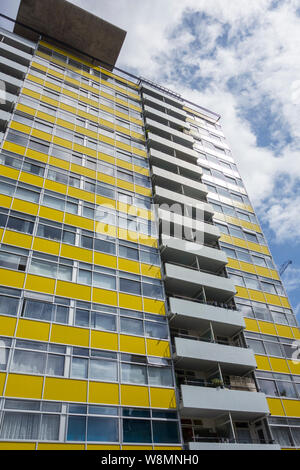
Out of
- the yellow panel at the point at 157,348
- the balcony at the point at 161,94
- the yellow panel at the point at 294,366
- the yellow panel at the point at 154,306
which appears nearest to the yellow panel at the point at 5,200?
the yellow panel at the point at 154,306

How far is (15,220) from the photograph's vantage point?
20938 mm

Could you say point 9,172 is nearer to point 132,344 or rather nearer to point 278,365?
point 132,344

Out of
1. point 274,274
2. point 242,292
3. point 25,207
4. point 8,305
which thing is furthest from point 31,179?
point 274,274

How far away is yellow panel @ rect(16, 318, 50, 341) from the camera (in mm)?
17141

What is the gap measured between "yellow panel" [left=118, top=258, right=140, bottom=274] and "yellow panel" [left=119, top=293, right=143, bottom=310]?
1940 mm

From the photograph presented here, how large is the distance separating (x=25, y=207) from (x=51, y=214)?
1.68 metres

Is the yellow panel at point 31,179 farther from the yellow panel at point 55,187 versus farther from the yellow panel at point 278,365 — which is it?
the yellow panel at point 278,365

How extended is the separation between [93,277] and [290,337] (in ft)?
52.3

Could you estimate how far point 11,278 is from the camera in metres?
18.6

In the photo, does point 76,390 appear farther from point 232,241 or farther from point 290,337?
point 232,241

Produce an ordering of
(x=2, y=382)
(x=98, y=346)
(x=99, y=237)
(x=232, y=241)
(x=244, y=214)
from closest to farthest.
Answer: (x=2, y=382)
(x=98, y=346)
(x=99, y=237)
(x=232, y=241)
(x=244, y=214)

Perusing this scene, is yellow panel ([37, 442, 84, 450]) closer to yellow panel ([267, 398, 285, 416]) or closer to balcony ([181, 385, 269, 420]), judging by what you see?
balcony ([181, 385, 269, 420])

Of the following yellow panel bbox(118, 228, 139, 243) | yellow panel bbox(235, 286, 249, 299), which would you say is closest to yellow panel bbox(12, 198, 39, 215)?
A: yellow panel bbox(118, 228, 139, 243)
